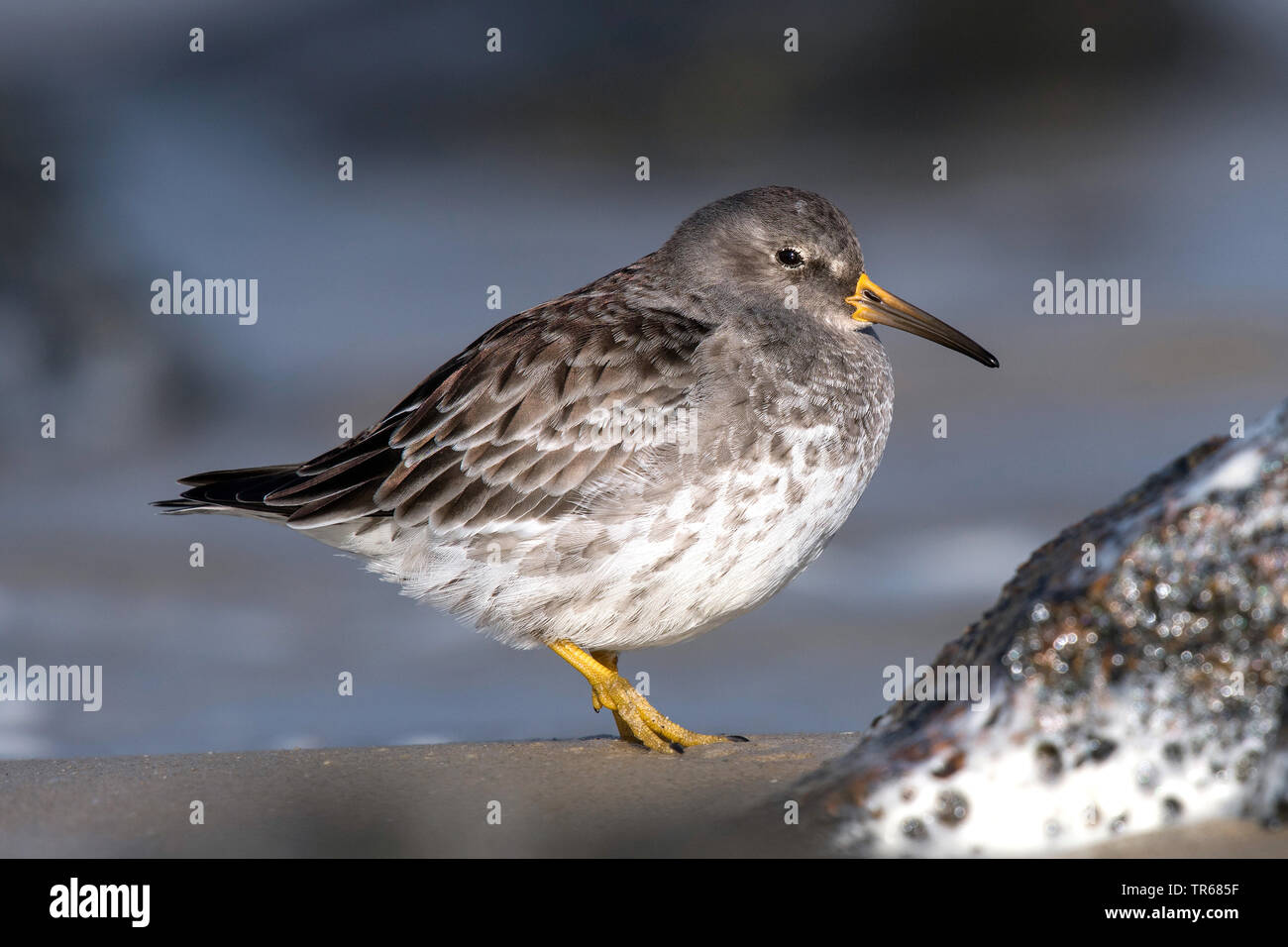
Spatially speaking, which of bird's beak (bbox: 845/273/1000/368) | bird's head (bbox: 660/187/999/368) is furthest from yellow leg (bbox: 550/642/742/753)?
bird's beak (bbox: 845/273/1000/368)

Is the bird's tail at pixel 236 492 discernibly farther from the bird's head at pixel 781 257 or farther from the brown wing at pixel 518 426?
the bird's head at pixel 781 257

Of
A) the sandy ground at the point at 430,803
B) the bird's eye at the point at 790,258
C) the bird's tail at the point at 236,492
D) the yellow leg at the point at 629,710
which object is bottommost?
the sandy ground at the point at 430,803

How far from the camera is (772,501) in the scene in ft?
18.7

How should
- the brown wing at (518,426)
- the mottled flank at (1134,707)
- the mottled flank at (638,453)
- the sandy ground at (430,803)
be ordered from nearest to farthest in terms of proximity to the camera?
the mottled flank at (1134,707), the sandy ground at (430,803), the mottled flank at (638,453), the brown wing at (518,426)

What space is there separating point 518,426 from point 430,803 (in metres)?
1.79

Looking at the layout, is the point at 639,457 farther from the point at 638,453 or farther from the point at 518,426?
the point at 518,426

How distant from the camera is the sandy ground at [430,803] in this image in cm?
448

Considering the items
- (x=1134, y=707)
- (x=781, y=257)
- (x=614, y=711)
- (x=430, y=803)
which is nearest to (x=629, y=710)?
(x=614, y=711)

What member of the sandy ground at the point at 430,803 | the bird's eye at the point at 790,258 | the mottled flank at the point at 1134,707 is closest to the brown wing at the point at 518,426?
the bird's eye at the point at 790,258

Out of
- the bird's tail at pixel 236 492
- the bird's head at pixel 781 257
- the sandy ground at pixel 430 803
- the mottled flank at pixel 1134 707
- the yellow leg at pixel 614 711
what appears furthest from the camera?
the bird's tail at pixel 236 492

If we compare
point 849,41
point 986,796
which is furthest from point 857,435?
point 849,41

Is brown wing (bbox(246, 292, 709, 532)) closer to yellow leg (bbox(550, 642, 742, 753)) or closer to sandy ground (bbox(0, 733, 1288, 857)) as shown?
yellow leg (bbox(550, 642, 742, 753))

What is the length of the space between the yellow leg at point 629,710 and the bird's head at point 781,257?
1.76m

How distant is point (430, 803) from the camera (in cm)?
497
